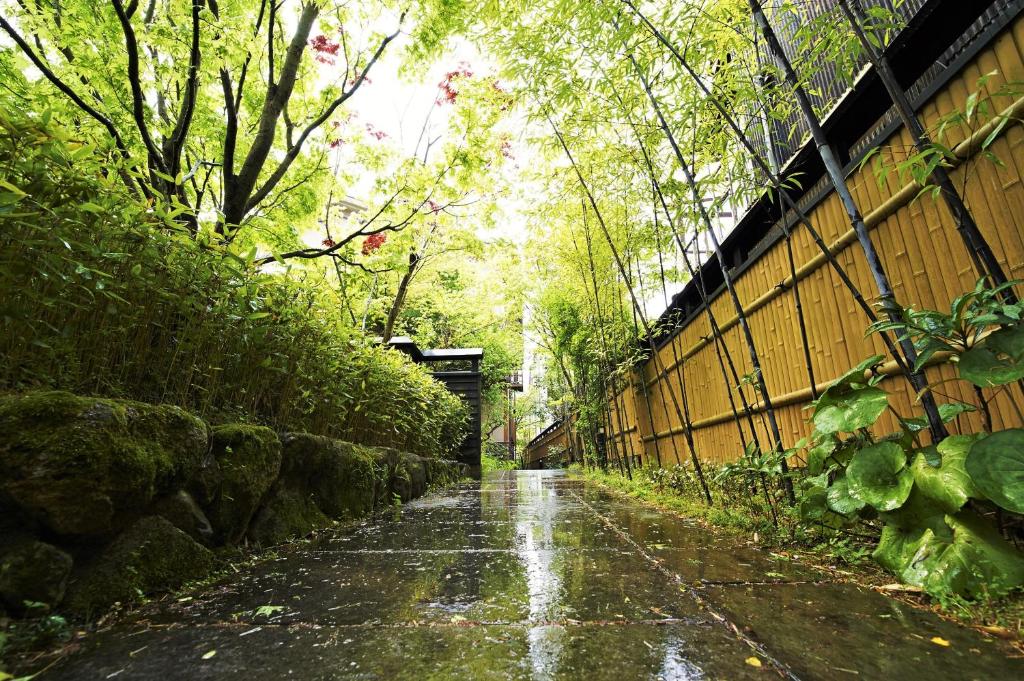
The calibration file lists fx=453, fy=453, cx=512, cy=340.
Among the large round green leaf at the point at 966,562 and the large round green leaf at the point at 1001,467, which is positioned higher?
the large round green leaf at the point at 1001,467

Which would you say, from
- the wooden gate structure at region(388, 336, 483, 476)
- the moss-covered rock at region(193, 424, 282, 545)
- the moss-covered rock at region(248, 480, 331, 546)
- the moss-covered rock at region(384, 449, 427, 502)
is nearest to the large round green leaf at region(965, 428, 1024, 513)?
the moss-covered rock at region(193, 424, 282, 545)

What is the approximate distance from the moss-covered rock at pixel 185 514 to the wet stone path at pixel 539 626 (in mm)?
247

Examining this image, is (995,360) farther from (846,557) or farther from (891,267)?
(891,267)

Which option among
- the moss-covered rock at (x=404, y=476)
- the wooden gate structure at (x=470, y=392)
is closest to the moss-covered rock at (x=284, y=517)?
the moss-covered rock at (x=404, y=476)

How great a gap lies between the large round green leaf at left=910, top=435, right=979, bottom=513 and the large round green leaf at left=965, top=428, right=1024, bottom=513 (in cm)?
7

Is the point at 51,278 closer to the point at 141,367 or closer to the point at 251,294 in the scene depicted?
the point at 141,367

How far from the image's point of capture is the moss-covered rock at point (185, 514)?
170 centimetres

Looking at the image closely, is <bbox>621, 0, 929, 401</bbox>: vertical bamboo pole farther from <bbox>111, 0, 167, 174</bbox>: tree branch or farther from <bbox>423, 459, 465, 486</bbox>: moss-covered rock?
<bbox>423, 459, 465, 486</bbox>: moss-covered rock

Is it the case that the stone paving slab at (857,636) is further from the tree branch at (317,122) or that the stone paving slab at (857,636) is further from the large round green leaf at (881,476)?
Result: the tree branch at (317,122)

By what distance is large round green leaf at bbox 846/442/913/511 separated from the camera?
4.98 ft

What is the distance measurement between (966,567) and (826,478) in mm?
633

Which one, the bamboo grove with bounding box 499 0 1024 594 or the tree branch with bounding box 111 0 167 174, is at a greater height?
the tree branch with bounding box 111 0 167 174

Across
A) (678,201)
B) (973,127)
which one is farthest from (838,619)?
(678,201)

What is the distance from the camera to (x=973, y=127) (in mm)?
1803
